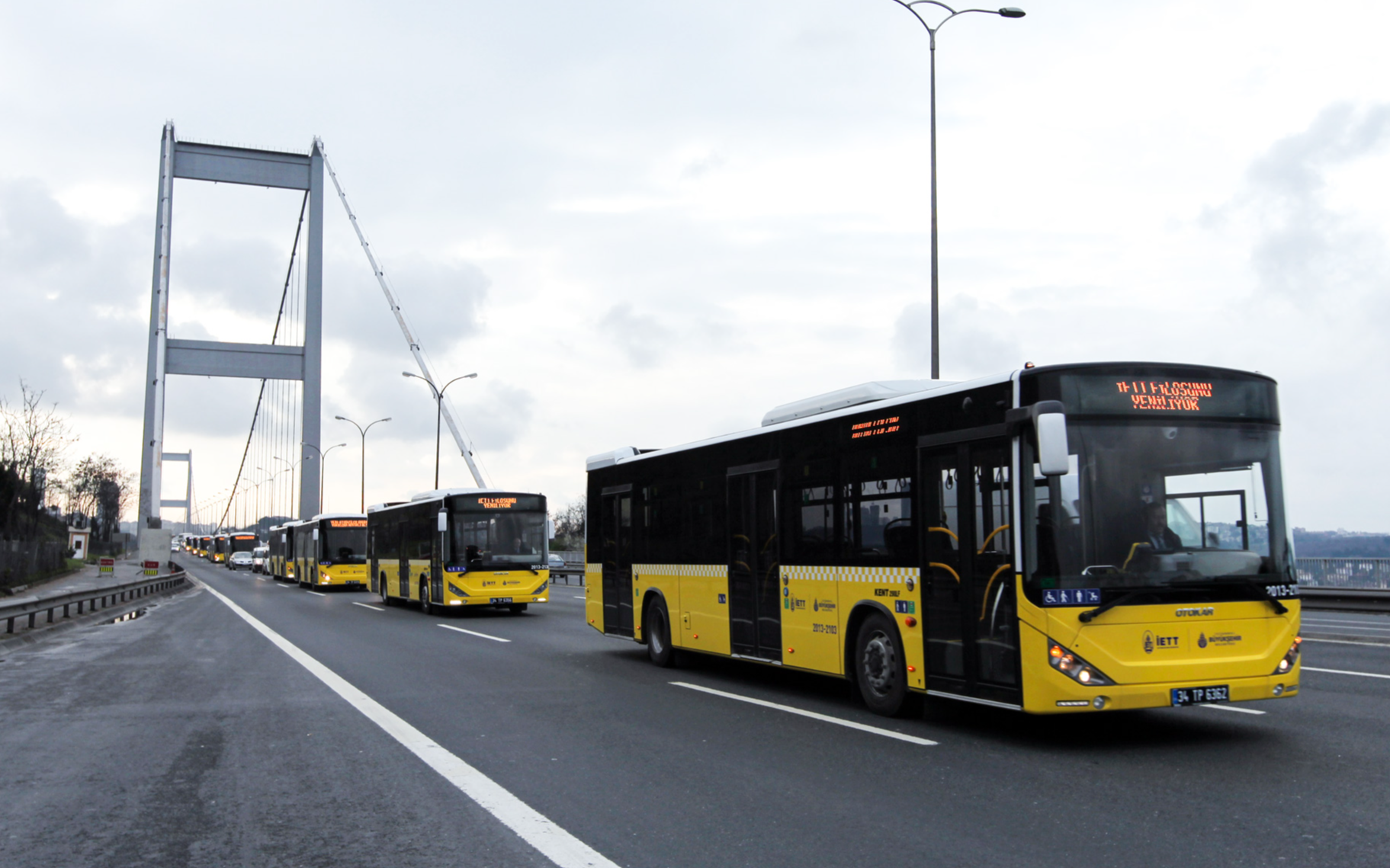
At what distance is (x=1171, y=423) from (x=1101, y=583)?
50.5 inches

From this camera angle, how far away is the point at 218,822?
6.14 m

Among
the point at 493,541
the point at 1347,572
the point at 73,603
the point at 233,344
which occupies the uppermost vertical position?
the point at 233,344

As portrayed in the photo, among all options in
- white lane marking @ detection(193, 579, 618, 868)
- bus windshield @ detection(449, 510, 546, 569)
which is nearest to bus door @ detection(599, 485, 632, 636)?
white lane marking @ detection(193, 579, 618, 868)

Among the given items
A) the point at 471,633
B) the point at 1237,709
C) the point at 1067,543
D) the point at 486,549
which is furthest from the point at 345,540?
the point at 1067,543

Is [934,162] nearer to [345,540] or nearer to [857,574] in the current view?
[857,574]

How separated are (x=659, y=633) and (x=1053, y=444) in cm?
753

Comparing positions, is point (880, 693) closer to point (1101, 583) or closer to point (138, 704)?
point (1101, 583)

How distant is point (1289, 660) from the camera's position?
8.09m

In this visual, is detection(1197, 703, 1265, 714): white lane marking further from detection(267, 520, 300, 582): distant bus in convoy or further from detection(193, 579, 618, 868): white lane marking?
detection(267, 520, 300, 582): distant bus in convoy

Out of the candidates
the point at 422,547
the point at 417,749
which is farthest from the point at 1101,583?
the point at 422,547

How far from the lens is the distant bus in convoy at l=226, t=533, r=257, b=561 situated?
299 feet

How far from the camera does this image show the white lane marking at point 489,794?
5.37 meters

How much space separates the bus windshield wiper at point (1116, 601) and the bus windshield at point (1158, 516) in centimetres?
2

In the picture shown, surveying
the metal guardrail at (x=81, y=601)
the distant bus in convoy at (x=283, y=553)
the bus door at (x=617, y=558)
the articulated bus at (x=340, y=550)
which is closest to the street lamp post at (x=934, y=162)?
the bus door at (x=617, y=558)
